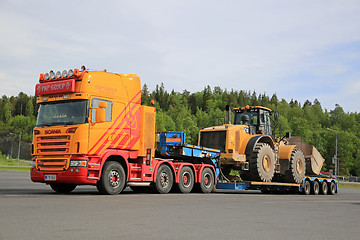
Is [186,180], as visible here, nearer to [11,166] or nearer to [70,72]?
[70,72]

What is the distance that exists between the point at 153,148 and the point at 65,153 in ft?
11.7

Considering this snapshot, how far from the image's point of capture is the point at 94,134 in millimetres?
13906

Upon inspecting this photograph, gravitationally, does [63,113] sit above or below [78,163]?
above

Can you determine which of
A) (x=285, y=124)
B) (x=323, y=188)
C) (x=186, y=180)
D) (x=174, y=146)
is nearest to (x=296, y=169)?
(x=323, y=188)

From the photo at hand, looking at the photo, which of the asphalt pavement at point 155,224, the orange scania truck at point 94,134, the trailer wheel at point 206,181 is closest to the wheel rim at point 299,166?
the trailer wheel at point 206,181

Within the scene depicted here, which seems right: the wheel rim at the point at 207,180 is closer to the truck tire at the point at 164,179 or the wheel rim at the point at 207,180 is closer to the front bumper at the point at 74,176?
the truck tire at the point at 164,179

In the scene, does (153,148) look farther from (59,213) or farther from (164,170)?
(59,213)

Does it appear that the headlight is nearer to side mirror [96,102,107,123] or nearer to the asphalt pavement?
side mirror [96,102,107,123]

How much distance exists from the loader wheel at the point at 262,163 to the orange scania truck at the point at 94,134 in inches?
180

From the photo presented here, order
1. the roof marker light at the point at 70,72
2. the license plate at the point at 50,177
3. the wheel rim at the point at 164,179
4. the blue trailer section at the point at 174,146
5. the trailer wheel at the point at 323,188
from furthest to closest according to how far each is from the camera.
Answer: the trailer wheel at the point at 323,188, the blue trailer section at the point at 174,146, the wheel rim at the point at 164,179, the roof marker light at the point at 70,72, the license plate at the point at 50,177

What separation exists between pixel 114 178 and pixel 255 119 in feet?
28.2

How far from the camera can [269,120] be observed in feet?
69.1

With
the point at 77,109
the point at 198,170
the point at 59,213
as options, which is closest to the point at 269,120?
the point at 198,170

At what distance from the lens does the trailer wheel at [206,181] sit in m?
18.0
